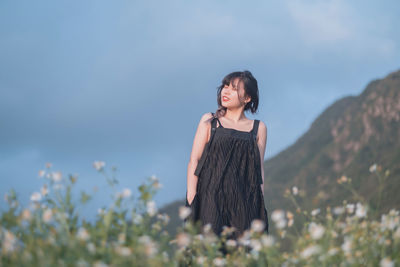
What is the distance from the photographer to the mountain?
36688 millimetres

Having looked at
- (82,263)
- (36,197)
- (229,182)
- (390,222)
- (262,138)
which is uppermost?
(262,138)

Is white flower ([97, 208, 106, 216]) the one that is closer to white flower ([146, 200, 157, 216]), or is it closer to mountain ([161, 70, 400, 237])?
white flower ([146, 200, 157, 216])

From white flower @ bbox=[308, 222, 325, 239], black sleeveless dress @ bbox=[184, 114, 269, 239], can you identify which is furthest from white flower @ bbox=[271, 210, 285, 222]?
black sleeveless dress @ bbox=[184, 114, 269, 239]

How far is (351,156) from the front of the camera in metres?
44.6

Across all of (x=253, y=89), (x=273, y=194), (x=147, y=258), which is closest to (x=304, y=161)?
(x=273, y=194)

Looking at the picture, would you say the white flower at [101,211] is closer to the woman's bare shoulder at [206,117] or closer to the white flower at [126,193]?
the white flower at [126,193]

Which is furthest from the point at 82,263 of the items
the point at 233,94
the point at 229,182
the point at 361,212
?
the point at 233,94

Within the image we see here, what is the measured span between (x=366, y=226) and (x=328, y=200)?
36914 millimetres

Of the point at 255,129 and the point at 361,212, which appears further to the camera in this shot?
the point at 255,129

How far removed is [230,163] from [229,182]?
0.81 feet

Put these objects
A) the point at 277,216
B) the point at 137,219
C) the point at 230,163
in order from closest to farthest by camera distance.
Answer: the point at 277,216, the point at 137,219, the point at 230,163

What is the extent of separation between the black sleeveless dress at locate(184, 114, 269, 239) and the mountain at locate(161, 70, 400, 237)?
26.1 meters

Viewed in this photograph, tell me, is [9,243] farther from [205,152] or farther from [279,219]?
[205,152]

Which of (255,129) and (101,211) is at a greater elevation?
(255,129)
